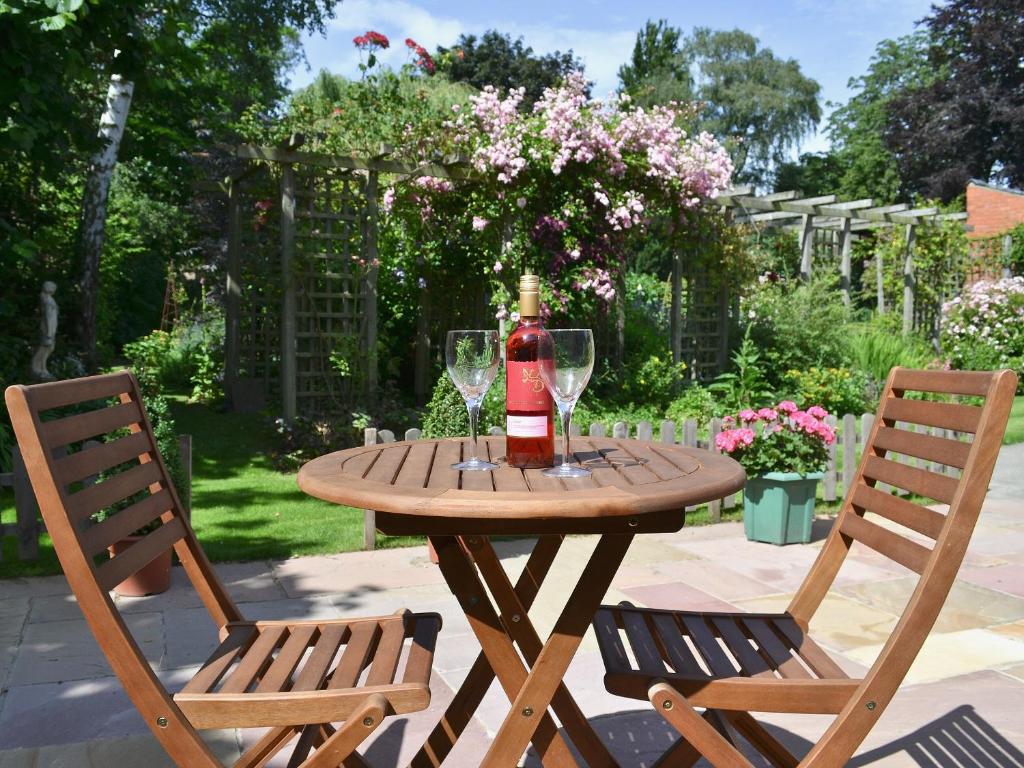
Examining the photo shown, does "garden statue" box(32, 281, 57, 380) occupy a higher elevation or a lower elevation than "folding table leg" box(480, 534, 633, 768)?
higher

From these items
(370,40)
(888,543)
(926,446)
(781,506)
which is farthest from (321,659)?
(370,40)

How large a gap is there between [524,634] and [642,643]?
274 millimetres

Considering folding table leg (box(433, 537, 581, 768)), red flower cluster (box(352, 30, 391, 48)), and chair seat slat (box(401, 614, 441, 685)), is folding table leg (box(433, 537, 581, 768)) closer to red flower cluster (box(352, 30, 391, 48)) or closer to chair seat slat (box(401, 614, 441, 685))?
chair seat slat (box(401, 614, 441, 685))

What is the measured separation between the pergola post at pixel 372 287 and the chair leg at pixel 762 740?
6.39 meters

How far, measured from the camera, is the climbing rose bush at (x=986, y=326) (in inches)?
486

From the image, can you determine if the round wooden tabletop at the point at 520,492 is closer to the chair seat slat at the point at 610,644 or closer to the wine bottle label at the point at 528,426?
the wine bottle label at the point at 528,426

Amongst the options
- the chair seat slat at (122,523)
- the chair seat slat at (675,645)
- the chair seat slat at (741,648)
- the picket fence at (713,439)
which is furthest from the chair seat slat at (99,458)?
the picket fence at (713,439)

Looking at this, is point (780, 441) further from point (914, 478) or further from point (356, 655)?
point (356, 655)

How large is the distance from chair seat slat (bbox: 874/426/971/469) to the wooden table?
41 centimetres

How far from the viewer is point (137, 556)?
1.83m

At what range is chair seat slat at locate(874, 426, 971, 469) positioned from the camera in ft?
5.71

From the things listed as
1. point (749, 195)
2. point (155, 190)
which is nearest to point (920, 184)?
point (749, 195)

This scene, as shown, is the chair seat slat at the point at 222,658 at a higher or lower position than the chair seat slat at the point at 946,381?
lower

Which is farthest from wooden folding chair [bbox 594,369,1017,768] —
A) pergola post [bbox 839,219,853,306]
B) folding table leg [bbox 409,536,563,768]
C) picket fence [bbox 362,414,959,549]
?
pergola post [bbox 839,219,853,306]
